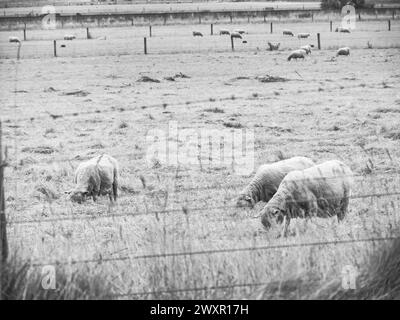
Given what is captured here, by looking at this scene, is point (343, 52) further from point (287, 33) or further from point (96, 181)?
point (96, 181)

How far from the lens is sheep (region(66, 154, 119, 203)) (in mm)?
9625

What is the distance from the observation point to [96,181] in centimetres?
971

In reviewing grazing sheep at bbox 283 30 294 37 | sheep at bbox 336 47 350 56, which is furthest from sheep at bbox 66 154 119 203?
grazing sheep at bbox 283 30 294 37

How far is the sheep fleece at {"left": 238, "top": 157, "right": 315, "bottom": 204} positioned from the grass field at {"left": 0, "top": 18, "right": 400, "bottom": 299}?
403 millimetres

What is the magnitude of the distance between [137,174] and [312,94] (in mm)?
9659

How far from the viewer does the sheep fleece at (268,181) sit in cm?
874

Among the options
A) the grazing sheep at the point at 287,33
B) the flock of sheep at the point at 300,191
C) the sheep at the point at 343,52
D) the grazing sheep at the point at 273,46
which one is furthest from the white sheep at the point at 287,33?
the flock of sheep at the point at 300,191

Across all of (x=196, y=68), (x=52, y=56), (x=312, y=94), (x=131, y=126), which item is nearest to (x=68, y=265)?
(x=131, y=126)

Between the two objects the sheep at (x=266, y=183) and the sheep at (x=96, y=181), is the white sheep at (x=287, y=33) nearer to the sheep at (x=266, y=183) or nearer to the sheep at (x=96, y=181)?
the sheep at (x=96, y=181)

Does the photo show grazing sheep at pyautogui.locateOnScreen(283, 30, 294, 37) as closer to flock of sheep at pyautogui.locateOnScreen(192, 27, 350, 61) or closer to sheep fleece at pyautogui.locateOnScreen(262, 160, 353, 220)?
flock of sheep at pyautogui.locateOnScreen(192, 27, 350, 61)

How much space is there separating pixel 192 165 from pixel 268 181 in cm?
324

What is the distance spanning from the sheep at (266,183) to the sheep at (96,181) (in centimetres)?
203

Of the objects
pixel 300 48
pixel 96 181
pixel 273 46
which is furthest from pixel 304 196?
pixel 273 46

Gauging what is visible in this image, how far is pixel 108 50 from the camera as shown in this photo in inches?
→ 1380
